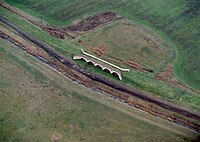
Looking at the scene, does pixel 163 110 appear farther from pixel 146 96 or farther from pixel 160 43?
pixel 160 43

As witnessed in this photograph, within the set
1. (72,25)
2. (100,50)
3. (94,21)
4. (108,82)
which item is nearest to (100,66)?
(108,82)

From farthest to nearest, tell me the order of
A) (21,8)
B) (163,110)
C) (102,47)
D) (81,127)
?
(21,8)
(102,47)
(163,110)
(81,127)

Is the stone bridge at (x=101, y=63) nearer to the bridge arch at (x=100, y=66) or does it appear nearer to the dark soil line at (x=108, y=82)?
the bridge arch at (x=100, y=66)

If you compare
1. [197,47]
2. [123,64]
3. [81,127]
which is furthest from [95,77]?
[197,47]

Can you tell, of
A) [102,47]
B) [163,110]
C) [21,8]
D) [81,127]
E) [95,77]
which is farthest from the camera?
[21,8]

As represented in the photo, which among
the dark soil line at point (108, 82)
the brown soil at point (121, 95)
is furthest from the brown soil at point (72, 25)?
the brown soil at point (121, 95)
